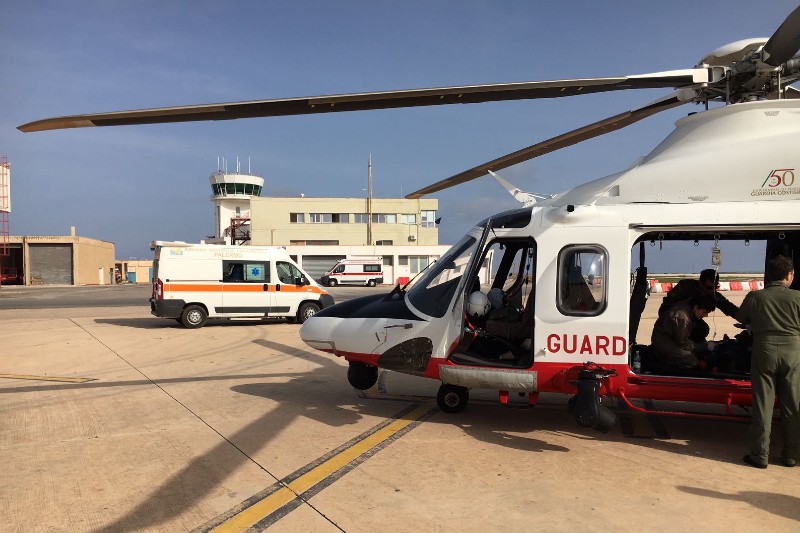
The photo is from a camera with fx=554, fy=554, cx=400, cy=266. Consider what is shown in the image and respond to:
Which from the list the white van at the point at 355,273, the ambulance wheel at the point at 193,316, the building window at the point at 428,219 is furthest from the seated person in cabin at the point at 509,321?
the building window at the point at 428,219

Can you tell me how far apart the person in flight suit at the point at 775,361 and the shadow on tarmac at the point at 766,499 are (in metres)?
0.65

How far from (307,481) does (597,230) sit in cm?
361

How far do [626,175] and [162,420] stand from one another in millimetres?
5700

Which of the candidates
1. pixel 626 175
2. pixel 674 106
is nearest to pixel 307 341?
pixel 626 175

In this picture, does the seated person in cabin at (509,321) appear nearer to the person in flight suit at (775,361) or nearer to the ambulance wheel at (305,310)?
the person in flight suit at (775,361)

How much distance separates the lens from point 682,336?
5695 mm

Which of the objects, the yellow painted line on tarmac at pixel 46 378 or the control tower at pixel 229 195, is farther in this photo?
the control tower at pixel 229 195

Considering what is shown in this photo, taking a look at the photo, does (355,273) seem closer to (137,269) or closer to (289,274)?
(289,274)

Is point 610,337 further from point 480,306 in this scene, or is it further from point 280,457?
point 280,457

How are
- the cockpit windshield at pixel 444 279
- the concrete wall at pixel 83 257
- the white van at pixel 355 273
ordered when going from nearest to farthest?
the cockpit windshield at pixel 444 279
the white van at pixel 355 273
the concrete wall at pixel 83 257

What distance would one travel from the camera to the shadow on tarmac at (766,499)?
3938 millimetres

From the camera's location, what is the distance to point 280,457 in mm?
5020

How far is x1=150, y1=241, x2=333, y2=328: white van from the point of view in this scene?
14836mm

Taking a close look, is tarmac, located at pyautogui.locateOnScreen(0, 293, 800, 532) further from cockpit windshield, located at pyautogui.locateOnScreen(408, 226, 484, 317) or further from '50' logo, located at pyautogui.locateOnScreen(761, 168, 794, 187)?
'50' logo, located at pyautogui.locateOnScreen(761, 168, 794, 187)
